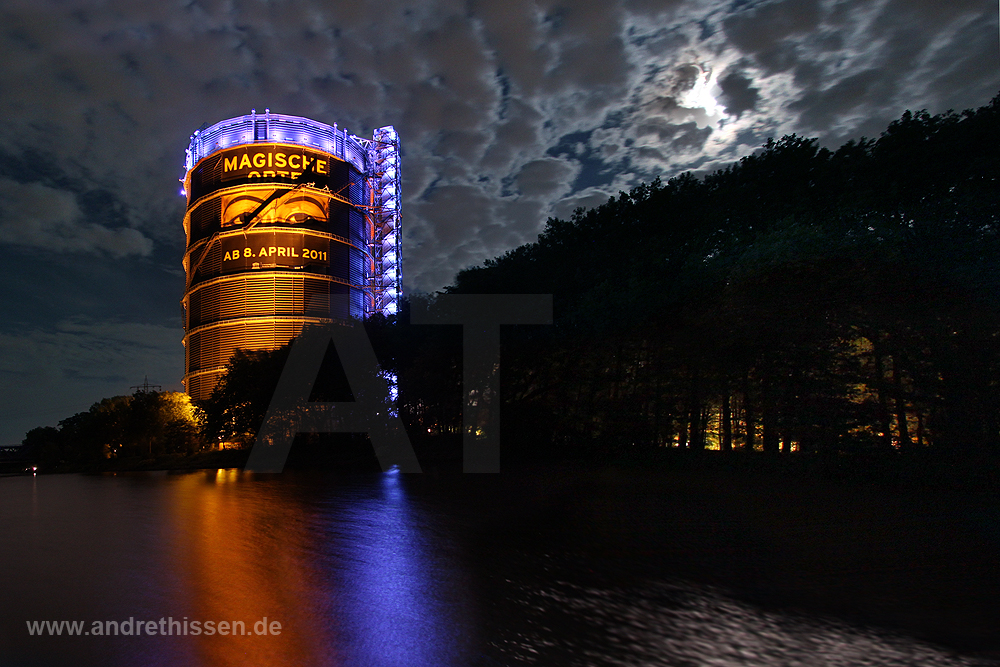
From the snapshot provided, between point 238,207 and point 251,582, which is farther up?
point 238,207

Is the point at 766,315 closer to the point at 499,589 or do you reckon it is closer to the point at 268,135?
the point at 499,589

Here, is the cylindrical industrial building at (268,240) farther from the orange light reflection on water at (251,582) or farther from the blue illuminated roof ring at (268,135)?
the orange light reflection on water at (251,582)

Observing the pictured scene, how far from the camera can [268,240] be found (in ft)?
181

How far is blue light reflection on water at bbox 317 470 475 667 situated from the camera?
4082 millimetres

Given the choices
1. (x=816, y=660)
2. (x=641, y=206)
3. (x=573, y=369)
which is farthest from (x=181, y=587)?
(x=641, y=206)

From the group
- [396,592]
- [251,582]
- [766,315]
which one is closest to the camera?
[396,592]

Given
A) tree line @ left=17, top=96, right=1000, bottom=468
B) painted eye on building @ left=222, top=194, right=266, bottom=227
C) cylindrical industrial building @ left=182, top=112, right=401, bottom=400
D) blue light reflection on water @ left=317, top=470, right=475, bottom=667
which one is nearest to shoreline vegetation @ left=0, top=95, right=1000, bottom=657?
tree line @ left=17, top=96, right=1000, bottom=468

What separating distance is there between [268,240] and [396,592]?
54954 millimetres

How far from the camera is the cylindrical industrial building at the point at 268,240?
53781mm

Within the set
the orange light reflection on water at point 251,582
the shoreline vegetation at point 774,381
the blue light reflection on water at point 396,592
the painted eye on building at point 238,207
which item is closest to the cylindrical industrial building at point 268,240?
the painted eye on building at point 238,207

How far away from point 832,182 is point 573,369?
12.3 meters

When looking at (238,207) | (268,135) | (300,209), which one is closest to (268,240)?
(300,209)

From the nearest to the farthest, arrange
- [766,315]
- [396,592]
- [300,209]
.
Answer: [396,592]
[766,315]
[300,209]

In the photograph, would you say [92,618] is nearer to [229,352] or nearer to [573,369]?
[573,369]
